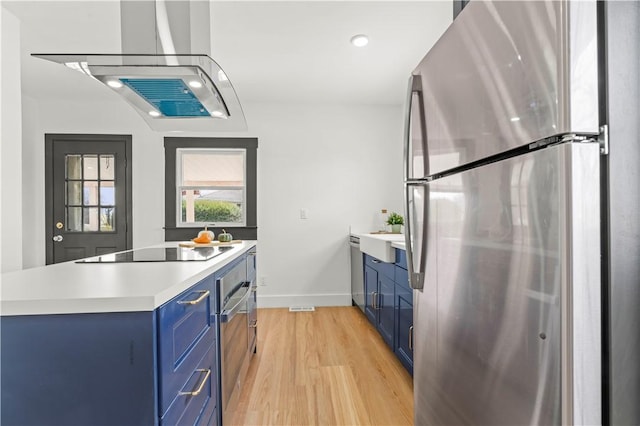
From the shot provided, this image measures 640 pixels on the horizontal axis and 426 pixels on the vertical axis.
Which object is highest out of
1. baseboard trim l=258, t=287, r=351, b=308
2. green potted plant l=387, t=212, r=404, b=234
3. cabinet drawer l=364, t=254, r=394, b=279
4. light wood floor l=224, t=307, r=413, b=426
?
green potted plant l=387, t=212, r=404, b=234

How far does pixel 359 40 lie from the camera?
2742 mm

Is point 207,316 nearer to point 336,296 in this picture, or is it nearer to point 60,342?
point 60,342

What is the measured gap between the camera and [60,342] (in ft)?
2.64

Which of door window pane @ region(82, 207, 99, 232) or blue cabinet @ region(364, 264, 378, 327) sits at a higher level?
door window pane @ region(82, 207, 99, 232)

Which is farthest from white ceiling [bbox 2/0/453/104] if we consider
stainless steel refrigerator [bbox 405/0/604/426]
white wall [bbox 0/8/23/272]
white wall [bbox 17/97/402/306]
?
stainless steel refrigerator [bbox 405/0/604/426]

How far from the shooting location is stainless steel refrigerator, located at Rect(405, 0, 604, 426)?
653 millimetres

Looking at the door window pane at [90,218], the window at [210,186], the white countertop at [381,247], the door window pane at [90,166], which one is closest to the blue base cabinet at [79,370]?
the white countertop at [381,247]

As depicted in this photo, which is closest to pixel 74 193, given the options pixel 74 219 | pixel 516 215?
pixel 74 219

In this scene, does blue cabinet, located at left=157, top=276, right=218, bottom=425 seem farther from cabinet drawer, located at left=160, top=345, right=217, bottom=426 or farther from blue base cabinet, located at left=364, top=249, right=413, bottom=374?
blue base cabinet, located at left=364, top=249, right=413, bottom=374

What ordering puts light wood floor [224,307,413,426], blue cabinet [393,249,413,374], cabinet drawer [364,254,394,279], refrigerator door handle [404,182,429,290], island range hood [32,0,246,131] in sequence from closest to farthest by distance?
1. refrigerator door handle [404,182,429,290]
2. island range hood [32,0,246,131]
3. light wood floor [224,307,413,426]
4. blue cabinet [393,249,413,374]
5. cabinet drawer [364,254,394,279]

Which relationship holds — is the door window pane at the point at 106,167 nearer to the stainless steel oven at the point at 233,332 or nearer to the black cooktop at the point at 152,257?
the black cooktop at the point at 152,257

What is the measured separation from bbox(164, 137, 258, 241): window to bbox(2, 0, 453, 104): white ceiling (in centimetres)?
78

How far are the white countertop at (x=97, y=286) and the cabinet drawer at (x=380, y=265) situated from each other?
4.88 ft

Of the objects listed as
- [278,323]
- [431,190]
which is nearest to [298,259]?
[278,323]
